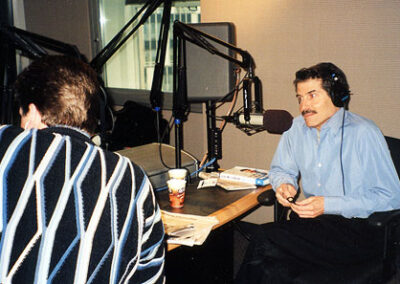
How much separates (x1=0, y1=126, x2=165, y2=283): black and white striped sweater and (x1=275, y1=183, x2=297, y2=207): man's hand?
112cm

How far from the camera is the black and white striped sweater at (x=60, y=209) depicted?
0.89 metres

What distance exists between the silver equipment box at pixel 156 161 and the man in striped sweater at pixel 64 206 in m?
0.95

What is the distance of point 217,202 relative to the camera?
1.90 m

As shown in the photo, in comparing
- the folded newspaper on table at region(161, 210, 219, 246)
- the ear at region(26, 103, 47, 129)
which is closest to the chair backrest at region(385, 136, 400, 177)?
the folded newspaper on table at region(161, 210, 219, 246)

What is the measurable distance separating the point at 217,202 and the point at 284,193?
0.34m

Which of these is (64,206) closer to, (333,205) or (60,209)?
(60,209)

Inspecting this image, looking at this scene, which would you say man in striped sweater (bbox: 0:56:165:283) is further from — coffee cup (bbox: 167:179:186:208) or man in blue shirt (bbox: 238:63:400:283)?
man in blue shirt (bbox: 238:63:400:283)

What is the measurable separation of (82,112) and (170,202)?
0.87 metres

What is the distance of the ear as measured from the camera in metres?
1.09

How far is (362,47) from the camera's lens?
96.7 inches

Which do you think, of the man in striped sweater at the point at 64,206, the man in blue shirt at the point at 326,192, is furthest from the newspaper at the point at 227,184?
the man in striped sweater at the point at 64,206

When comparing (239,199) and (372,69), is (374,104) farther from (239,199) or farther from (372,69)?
(239,199)

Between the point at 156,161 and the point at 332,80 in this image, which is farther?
the point at 156,161

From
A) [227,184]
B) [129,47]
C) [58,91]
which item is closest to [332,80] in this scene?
[227,184]
